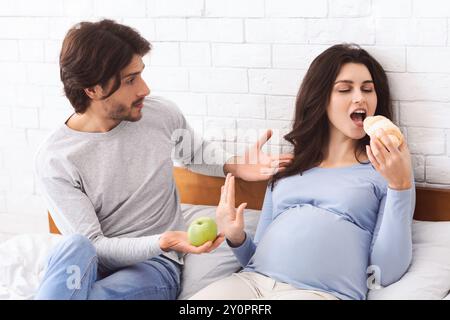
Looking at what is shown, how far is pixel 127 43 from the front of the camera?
1.74 metres

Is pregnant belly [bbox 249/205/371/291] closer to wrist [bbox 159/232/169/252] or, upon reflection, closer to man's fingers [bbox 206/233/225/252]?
man's fingers [bbox 206/233/225/252]

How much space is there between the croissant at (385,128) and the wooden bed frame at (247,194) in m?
0.31

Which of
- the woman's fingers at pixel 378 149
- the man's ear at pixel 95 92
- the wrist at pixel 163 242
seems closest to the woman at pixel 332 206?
the woman's fingers at pixel 378 149

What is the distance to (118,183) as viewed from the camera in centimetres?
176

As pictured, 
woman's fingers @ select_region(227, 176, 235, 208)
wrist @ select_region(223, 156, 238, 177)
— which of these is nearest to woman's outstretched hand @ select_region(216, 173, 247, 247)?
woman's fingers @ select_region(227, 176, 235, 208)

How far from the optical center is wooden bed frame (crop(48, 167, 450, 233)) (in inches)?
69.9

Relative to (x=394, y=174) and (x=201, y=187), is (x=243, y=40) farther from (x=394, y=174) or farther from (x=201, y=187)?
(x=394, y=174)

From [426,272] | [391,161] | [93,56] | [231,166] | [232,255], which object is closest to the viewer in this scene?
[391,161]

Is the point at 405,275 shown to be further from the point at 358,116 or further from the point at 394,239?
the point at 358,116

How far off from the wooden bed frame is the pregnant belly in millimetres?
251

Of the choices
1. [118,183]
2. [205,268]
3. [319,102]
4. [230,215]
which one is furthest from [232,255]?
[319,102]

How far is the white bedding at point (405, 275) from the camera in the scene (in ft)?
5.08

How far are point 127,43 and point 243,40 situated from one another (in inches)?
13.4

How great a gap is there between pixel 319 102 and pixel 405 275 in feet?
1.48
